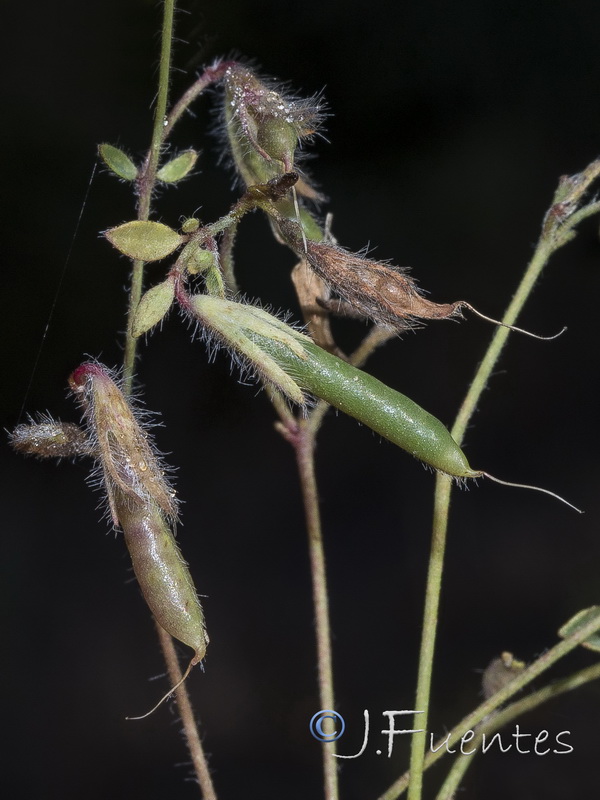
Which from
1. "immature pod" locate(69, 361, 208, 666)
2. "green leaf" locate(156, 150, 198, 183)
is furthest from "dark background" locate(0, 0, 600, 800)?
"immature pod" locate(69, 361, 208, 666)

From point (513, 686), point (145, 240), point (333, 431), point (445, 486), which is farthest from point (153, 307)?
point (333, 431)

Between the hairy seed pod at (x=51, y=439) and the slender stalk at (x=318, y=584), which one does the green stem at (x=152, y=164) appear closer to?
the hairy seed pod at (x=51, y=439)

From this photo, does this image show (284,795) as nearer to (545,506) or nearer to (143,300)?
(545,506)

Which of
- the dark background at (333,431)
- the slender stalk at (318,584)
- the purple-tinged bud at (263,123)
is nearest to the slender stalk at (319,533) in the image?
the slender stalk at (318,584)

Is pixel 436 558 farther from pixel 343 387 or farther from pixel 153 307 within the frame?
pixel 153 307

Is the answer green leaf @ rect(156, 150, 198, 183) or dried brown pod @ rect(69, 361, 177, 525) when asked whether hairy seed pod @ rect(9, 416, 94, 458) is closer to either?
dried brown pod @ rect(69, 361, 177, 525)

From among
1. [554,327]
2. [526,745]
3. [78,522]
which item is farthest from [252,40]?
[526,745]
